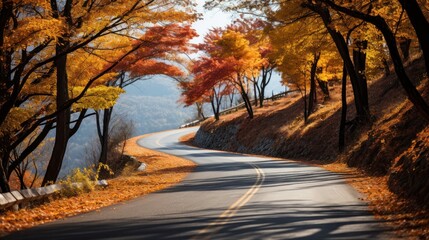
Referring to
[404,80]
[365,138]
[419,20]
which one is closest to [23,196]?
[404,80]

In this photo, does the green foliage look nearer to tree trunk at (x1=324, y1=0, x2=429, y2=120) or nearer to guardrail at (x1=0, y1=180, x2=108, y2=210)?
guardrail at (x1=0, y1=180, x2=108, y2=210)

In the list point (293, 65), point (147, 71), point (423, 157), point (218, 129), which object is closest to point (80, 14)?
point (423, 157)

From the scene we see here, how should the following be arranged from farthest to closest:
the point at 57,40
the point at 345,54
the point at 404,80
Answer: the point at 345,54 < the point at 57,40 < the point at 404,80

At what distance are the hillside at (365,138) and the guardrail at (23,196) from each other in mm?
9026

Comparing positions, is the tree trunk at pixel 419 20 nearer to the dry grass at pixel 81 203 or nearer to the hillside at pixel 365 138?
the hillside at pixel 365 138

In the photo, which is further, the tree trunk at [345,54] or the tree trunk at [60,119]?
the tree trunk at [345,54]

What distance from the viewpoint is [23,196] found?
12.7 meters

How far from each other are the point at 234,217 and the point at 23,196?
5.78 metres

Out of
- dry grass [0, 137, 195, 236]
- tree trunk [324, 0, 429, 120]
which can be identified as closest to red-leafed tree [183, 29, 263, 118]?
dry grass [0, 137, 195, 236]

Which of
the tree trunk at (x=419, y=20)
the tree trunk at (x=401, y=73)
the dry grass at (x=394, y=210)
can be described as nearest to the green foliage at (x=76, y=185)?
the dry grass at (x=394, y=210)

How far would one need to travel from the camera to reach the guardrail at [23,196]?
11766 millimetres

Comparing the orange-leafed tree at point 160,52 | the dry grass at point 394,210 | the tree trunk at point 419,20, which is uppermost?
the orange-leafed tree at point 160,52

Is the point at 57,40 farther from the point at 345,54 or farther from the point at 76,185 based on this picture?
the point at 345,54

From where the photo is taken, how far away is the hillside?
13141 millimetres
